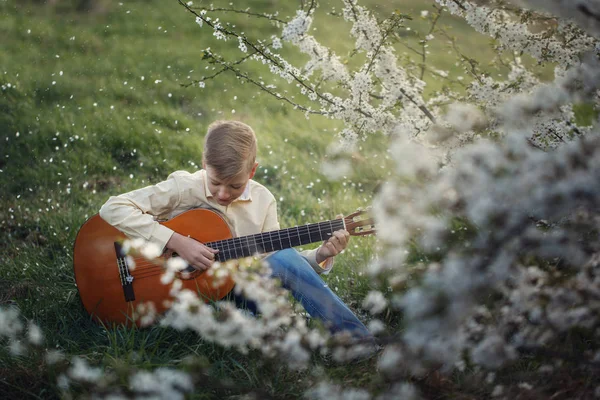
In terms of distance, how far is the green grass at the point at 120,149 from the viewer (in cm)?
256

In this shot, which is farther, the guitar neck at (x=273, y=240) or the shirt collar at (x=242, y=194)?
the shirt collar at (x=242, y=194)

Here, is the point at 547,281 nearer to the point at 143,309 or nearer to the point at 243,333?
the point at 243,333

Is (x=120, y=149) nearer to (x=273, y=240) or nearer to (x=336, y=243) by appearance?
(x=273, y=240)

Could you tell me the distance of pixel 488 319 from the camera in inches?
74.7

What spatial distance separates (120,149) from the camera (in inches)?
194

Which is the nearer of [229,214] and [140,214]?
[140,214]

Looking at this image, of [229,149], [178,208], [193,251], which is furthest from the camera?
[178,208]

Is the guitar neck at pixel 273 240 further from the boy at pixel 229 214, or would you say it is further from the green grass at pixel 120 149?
the green grass at pixel 120 149

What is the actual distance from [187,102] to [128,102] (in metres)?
0.57

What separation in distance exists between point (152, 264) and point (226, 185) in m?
0.52

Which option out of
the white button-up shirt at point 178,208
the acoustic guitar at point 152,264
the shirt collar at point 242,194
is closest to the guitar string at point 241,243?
the acoustic guitar at point 152,264

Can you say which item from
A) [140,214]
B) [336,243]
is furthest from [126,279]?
[336,243]

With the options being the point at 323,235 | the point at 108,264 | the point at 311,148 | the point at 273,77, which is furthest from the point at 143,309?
the point at 273,77

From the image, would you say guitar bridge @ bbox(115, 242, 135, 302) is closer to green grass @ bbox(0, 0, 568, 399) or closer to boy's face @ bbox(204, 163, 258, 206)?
green grass @ bbox(0, 0, 568, 399)
